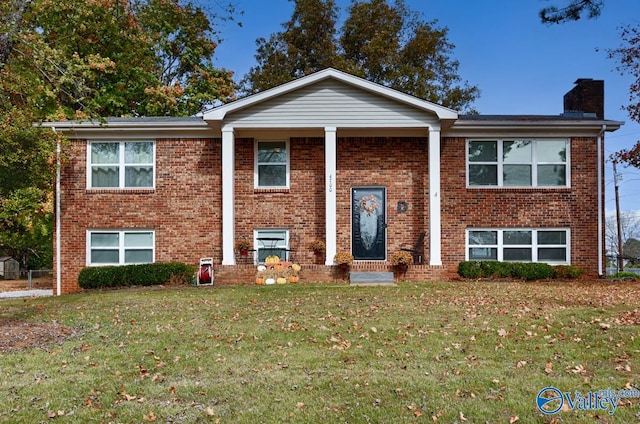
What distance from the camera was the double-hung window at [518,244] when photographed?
15.1m

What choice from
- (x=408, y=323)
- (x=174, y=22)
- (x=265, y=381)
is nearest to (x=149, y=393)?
(x=265, y=381)

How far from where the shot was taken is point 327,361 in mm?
5879

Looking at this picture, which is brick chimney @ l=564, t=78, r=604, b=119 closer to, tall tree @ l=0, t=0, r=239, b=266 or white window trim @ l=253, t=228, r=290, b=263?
white window trim @ l=253, t=228, r=290, b=263

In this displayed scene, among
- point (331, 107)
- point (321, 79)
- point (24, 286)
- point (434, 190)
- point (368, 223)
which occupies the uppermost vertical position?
point (321, 79)

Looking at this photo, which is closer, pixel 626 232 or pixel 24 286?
pixel 24 286

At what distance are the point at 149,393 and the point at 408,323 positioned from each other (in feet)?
13.2

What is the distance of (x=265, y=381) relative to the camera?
5.26m

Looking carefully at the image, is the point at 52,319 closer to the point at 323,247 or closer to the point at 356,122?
the point at 323,247

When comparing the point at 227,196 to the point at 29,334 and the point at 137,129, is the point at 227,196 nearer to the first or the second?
the point at 137,129

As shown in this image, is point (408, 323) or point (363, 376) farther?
point (408, 323)

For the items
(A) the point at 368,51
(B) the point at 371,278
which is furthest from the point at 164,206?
(A) the point at 368,51

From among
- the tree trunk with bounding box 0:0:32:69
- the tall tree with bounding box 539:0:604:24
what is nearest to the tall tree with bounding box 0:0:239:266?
the tree trunk with bounding box 0:0:32:69

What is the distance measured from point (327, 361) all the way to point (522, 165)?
11418 millimetres

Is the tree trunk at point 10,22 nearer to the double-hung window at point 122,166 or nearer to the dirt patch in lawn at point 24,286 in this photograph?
the double-hung window at point 122,166
